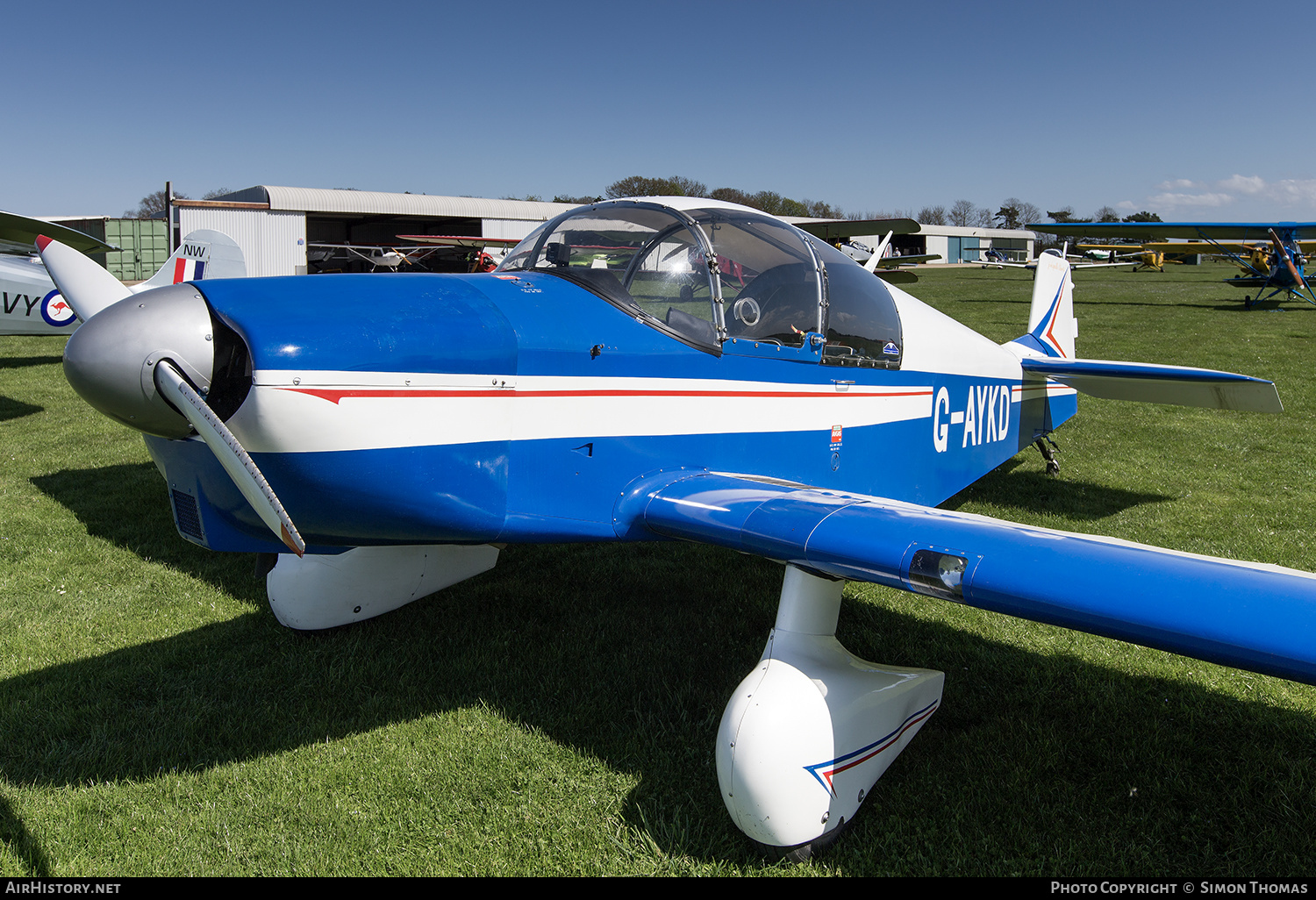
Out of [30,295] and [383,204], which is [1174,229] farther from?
[383,204]

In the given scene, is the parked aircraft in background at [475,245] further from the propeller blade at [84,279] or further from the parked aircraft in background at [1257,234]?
the propeller blade at [84,279]

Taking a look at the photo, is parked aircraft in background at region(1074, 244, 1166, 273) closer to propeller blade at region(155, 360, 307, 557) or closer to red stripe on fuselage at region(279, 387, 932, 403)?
red stripe on fuselage at region(279, 387, 932, 403)

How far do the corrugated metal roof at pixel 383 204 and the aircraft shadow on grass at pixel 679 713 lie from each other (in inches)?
1471

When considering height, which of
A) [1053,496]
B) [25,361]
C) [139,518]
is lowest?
[139,518]

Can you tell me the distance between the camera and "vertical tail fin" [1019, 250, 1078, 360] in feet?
22.6

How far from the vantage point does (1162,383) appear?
558 centimetres

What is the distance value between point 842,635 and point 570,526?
1.76 m

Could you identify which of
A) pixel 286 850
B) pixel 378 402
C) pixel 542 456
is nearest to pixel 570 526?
pixel 542 456

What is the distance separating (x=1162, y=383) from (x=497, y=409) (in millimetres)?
4945

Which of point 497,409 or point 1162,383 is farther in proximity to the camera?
point 1162,383

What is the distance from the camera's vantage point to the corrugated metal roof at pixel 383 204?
38.2m

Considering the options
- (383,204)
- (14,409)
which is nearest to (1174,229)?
(14,409)

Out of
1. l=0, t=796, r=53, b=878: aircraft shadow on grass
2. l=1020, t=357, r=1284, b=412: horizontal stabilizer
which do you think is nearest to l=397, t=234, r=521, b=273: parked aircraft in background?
l=1020, t=357, r=1284, b=412: horizontal stabilizer

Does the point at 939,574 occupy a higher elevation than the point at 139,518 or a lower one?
higher
